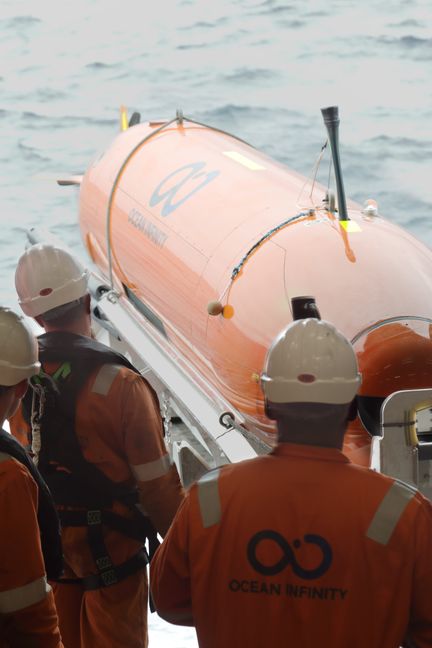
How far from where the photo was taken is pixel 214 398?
3.97m

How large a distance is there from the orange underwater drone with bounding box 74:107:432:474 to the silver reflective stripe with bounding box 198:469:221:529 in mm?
1531

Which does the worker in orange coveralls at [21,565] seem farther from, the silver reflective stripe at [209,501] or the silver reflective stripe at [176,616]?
the silver reflective stripe at [209,501]

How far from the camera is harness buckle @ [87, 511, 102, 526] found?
105 inches

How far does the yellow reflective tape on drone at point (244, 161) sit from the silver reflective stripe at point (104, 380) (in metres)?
2.12

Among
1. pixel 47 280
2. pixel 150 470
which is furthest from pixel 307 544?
pixel 47 280

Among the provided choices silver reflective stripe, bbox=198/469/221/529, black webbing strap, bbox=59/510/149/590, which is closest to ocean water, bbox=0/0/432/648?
black webbing strap, bbox=59/510/149/590

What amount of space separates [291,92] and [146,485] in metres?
10.5

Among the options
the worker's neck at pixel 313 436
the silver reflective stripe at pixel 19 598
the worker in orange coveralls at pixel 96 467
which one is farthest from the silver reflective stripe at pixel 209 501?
the worker in orange coveralls at pixel 96 467

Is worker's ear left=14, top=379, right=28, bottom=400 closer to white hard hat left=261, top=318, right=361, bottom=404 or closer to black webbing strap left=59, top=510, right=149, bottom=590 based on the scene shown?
white hard hat left=261, top=318, right=361, bottom=404

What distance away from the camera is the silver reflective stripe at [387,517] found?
5.58 feet

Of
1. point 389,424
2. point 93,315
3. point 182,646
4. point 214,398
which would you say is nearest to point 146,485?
point 389,424

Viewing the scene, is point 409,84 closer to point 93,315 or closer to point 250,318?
point 93,315

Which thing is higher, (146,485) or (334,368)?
(334,368)

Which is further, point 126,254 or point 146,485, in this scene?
point 126,254
